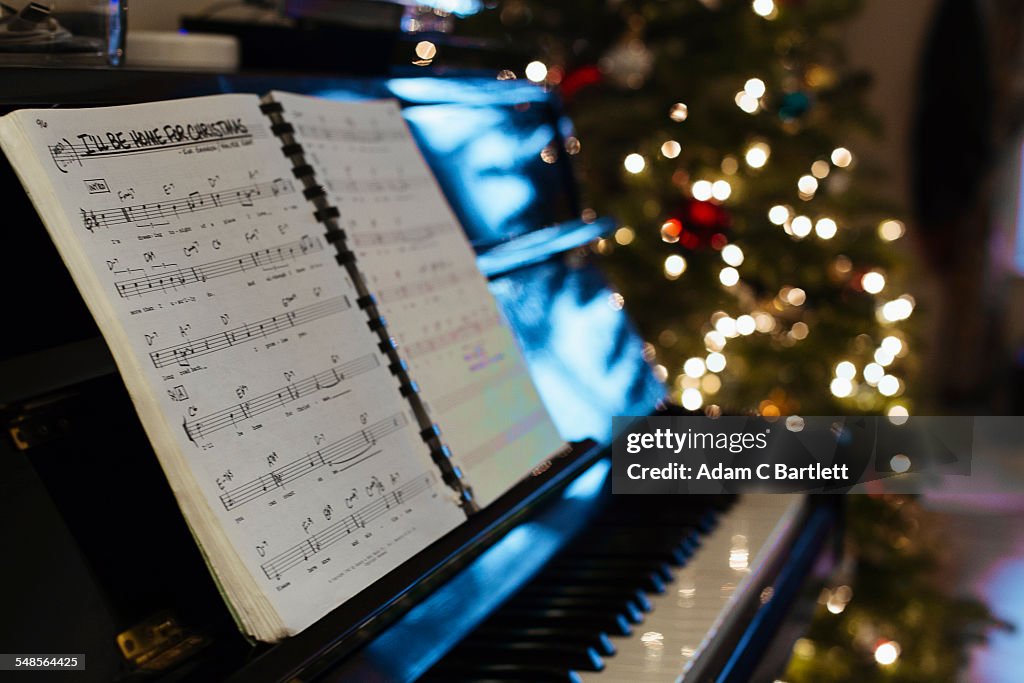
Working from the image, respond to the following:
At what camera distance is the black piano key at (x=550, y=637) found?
104 centimetres

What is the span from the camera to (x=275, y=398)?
0.84 metres

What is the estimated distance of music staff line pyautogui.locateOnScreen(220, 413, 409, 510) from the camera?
0.77 m

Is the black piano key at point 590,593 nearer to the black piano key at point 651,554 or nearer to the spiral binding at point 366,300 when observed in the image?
the black piano key at point 651,554

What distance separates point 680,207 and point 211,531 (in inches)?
82.5

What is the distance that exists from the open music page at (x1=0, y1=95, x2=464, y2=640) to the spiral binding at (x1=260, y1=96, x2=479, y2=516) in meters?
0.01

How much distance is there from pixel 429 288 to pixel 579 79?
5.53ft

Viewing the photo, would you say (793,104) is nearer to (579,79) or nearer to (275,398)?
(579,79)

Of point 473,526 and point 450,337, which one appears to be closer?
point 473,526

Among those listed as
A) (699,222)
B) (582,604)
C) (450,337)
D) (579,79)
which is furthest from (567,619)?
(579,79)

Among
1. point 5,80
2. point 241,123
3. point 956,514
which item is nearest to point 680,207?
point 956,514

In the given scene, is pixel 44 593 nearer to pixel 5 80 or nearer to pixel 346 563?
pixel 346 563

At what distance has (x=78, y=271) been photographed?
0.74 metres

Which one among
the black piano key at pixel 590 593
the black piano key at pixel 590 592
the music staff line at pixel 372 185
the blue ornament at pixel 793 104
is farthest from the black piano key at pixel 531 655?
the blue ornament at pixel 793 104

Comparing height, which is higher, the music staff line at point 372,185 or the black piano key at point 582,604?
the music staff line at point 372,185
